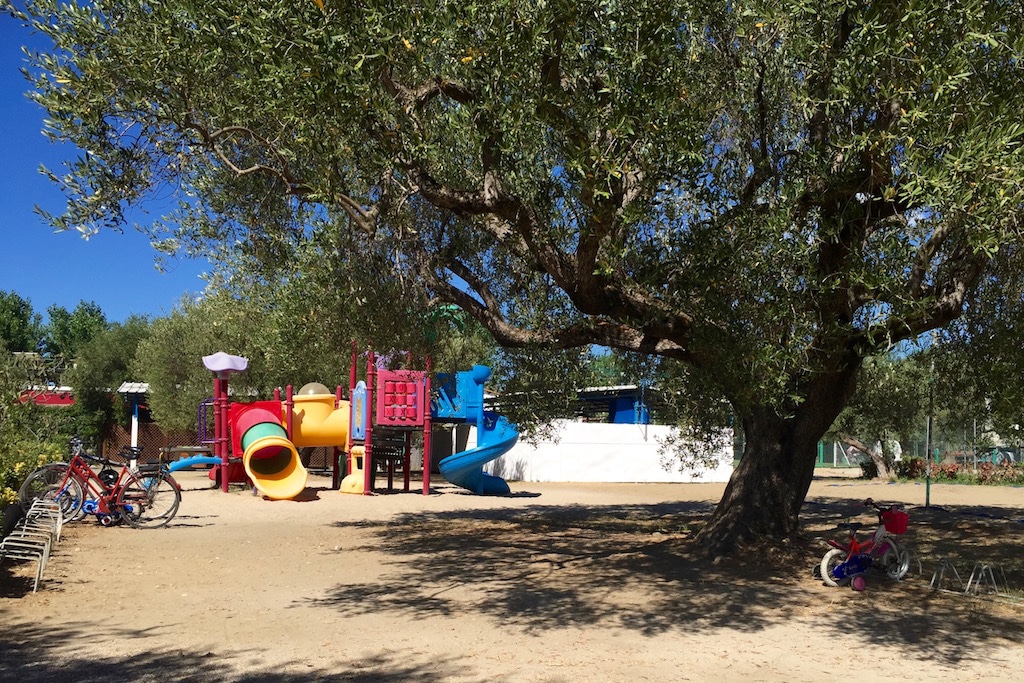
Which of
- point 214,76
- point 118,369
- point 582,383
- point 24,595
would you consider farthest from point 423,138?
point 118,369

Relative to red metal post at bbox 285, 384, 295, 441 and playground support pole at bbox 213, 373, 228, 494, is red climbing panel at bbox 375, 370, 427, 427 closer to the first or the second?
red metal post at bbox 285, 384, 295, 441

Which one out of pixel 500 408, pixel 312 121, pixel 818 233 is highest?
pixel 312 121

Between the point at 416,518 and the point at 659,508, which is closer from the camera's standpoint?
the point at 416,518

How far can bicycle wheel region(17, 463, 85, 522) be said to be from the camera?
11734 mm

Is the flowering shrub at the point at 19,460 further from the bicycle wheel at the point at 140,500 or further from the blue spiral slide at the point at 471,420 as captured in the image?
the blue spiral slide at the point at 471,420

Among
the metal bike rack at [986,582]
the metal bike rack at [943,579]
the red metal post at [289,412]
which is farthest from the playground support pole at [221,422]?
the metal bike rack at [986,582]

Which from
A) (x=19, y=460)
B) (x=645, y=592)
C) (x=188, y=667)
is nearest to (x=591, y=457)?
(x=645, y=592)

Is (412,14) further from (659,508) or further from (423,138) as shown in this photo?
(659,508)

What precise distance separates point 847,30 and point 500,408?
8617 millimetres

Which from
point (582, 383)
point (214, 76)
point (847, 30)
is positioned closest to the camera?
point (847, 30)

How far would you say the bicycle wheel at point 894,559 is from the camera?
9.62 m

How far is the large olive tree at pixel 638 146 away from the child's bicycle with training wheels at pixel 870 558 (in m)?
1.47

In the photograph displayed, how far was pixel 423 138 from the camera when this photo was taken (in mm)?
8023

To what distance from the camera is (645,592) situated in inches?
351
